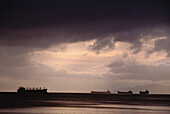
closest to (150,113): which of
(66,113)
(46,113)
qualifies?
(66,113)

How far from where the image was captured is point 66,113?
7300cm

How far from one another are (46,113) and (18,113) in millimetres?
6612

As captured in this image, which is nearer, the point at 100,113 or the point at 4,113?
the point at 4,113

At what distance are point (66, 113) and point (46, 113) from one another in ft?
15.8

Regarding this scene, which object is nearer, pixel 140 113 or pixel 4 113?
pixel 4 113

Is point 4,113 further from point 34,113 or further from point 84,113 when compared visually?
point 84,113

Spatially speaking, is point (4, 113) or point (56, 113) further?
point (56, 113)

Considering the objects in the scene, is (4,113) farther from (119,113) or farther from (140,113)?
(140,113)

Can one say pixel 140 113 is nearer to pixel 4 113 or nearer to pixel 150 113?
pixel 150 113

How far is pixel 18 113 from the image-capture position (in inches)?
2800

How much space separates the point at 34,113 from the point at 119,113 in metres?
20.8

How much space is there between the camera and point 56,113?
73.2 m

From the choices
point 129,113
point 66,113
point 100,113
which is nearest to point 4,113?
point 66,113

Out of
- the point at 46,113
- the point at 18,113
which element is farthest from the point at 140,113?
the point at 18,113
